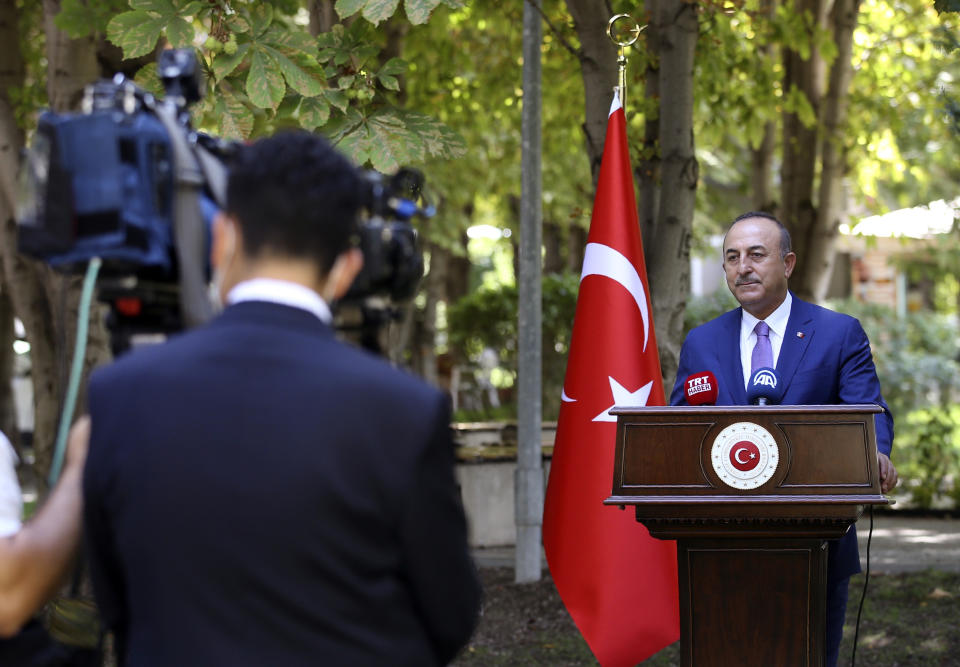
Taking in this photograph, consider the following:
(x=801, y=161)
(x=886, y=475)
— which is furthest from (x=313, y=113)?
(x=801, y=161)

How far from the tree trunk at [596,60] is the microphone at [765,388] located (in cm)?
284

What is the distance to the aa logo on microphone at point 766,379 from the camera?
438cm

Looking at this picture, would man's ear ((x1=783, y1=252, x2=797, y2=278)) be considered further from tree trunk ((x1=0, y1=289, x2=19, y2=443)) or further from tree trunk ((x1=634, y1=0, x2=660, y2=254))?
tree trunk ((x1=0, y1=289, x2=19, y2=443))

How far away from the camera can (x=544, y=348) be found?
1180 cm

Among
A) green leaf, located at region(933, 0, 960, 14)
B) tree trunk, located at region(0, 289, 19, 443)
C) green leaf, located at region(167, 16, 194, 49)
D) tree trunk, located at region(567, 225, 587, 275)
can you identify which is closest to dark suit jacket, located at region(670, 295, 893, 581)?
green leaf, located at region(933, 0, 960, 14)

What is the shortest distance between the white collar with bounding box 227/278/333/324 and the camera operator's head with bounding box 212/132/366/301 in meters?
0.01

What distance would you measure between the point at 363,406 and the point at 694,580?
8.43ft

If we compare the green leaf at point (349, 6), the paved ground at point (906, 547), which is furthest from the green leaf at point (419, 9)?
the paved ground at point (906, 547)

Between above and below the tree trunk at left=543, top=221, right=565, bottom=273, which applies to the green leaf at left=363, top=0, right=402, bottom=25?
below

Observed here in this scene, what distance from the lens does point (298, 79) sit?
4633 mm

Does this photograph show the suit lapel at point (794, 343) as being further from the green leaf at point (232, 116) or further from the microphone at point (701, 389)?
the green leaf at point (232, 116)

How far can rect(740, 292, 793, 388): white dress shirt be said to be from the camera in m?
4.52

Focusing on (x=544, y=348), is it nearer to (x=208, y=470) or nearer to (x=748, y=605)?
(x=748, y=605)

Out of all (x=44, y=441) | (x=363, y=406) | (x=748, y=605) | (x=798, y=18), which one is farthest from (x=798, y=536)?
(x=798, y=18)
